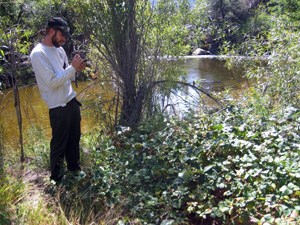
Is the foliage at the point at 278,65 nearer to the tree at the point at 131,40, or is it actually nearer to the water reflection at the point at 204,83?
the water reflection at the point at 204,83

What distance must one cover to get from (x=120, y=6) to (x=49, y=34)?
4.29 feet

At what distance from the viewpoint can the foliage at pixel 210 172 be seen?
8.30ft

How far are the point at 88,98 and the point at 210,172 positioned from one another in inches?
106

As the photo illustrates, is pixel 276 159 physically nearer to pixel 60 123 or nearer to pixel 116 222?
pixel 116 222

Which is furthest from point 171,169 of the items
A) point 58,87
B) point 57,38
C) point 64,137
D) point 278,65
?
point 278,65

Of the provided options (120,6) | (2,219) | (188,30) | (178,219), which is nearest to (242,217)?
(178,219)

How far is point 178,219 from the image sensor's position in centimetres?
273

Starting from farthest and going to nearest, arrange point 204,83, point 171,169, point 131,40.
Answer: point 204,83 < point 131,40 < point 171,169

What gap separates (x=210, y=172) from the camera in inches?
114

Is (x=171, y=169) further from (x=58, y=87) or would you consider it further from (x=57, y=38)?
(x=57, y=38)

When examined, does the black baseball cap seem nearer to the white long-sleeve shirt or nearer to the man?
the man

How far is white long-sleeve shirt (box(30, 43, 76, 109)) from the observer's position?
10.7 feet

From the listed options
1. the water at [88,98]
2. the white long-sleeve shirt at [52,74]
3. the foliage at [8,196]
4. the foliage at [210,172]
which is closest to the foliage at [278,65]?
the water at [88,98]

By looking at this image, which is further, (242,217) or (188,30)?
(188,30)
